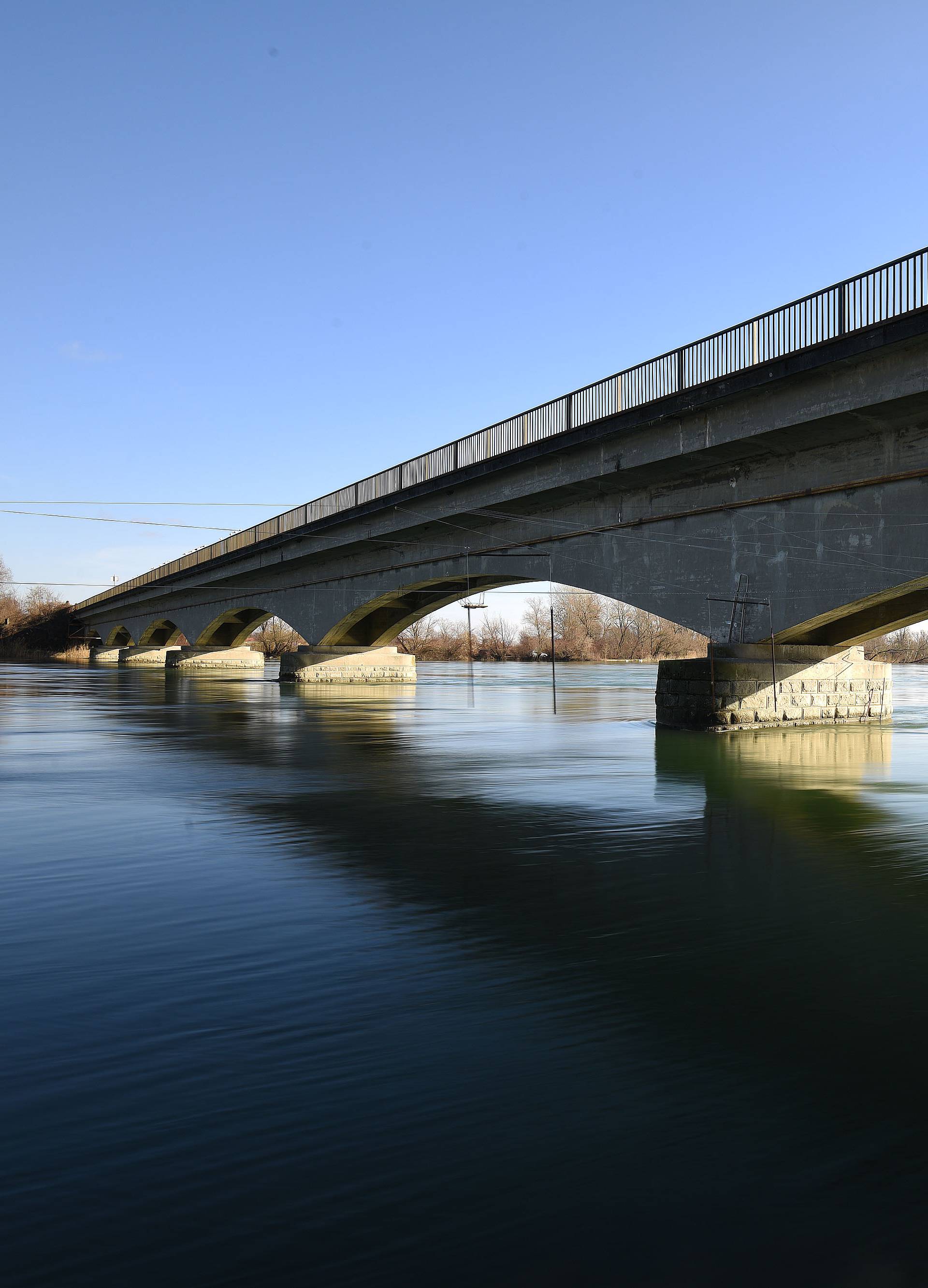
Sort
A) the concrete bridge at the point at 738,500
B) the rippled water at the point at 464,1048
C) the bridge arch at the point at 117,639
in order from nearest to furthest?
1. the rippled water at the point at 464,1048
2. the concrete bridge at the point at 738,500
3. the bridge arch at the point at 117,639

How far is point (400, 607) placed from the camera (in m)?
50.1

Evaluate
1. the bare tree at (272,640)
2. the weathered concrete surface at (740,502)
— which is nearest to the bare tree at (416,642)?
the bare tree at (272,640)

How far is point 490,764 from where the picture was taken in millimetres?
19359

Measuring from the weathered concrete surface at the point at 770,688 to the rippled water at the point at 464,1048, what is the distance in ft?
33.4

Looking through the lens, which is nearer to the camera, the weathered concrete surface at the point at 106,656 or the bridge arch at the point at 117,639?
the weathered concrete surface at the point at 106,656

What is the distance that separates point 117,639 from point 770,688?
10257 cm

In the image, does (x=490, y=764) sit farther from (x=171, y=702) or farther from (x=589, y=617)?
(x=589, y=617)

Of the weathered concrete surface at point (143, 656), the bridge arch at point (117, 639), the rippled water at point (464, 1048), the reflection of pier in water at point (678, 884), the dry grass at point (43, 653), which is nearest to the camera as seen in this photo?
the rippled water at point (464, 1048)

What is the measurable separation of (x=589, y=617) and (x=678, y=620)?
9690 centimetres

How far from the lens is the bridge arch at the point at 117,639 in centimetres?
11062

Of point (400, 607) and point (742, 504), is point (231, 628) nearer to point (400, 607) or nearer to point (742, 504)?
point (400, 607)

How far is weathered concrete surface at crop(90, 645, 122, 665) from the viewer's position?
107m

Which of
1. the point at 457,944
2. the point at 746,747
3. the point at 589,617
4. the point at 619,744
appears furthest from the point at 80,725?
the point at 589,617

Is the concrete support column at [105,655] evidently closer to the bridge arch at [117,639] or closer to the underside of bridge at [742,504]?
the bridge arch at [117,639]
